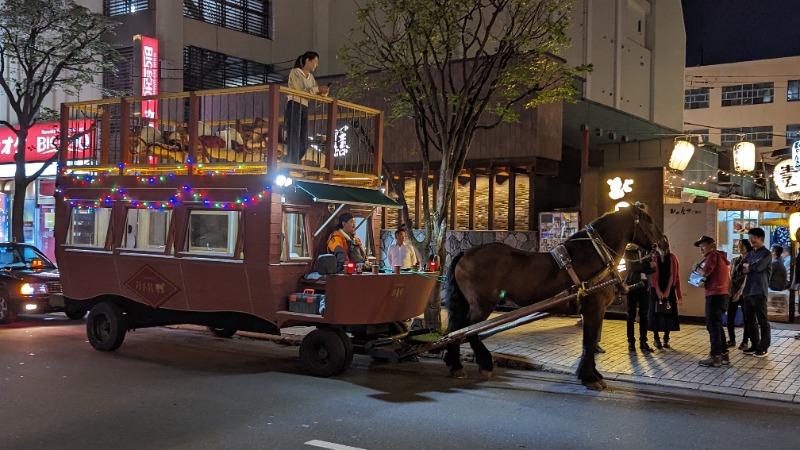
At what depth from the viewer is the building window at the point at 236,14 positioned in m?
21.4

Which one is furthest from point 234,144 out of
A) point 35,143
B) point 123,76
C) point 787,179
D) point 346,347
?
point 35,143

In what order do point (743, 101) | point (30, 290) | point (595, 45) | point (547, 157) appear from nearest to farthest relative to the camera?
point (30, 290) → point (547, 157) → point (595, 45) → point (743, 101)

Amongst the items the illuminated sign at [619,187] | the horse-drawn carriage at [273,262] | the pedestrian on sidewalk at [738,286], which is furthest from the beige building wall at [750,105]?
the horse-drawn carriage at [273,262]

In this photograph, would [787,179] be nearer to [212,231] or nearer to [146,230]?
[212,231]

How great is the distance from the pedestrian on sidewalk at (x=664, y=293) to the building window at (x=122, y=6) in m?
16.5

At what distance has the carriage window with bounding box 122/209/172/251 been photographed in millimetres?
10031

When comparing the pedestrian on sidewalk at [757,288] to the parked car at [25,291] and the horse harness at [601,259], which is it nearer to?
the horse harness at [601,259]

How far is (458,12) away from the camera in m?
12.0

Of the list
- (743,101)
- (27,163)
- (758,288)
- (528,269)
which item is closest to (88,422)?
(528,269)

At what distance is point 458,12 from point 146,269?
673 centimetres

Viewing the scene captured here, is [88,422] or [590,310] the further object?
[590,310]

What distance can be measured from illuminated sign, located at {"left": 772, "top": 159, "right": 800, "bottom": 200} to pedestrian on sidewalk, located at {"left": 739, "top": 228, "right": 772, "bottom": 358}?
498 centimetres

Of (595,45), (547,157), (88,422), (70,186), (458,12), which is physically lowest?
(88,422)

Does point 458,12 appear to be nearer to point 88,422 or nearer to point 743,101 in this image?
point 88,422
